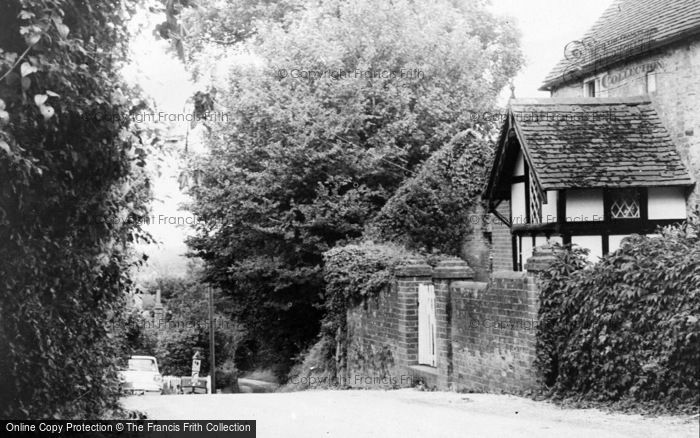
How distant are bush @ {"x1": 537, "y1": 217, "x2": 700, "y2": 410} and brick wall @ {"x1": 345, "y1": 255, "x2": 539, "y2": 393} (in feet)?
1.59

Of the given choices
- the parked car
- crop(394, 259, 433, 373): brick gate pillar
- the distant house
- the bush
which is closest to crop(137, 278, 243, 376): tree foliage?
the parked car

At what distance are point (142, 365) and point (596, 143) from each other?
15.9 metres

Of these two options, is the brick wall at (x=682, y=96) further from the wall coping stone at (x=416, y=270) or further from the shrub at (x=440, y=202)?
the wall coping stone at (x=416, y=270)

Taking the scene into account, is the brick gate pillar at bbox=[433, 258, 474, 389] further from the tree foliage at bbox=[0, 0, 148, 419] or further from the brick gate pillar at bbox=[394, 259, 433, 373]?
the tree foliage at bbox=[0, 0, 148, 419]

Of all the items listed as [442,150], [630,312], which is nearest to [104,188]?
[630,312]

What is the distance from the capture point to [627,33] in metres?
18.3

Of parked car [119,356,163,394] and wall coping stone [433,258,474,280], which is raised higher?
wall coping stone [433,258,474,280]

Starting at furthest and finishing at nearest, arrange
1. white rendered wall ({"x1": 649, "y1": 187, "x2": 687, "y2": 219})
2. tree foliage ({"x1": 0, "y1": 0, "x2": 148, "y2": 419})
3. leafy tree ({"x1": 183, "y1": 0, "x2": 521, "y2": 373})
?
leafy tree ({"x1": 183, "y1": 0, "x2": 521, "y2": 373}), white rendered wall ({"x1": 649, "y1": 187, "x2": 687, "y2": 219}), tree foliage ({"x1": 0, "y1": 0, "x2": 148, "y2": 419})

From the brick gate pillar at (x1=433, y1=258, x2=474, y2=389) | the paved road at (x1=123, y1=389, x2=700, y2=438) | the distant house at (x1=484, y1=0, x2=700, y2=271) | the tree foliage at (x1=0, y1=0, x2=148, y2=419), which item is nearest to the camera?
the tree foliage at (x1=0, y1=0, x2=148, y2=419)

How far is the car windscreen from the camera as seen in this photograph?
79.6 ft

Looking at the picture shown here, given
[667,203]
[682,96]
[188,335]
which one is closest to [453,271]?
[667,203]

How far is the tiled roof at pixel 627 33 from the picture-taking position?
16.1m

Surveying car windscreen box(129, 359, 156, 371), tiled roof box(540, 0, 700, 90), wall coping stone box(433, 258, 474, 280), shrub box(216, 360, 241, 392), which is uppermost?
tiled roof box(540, 0, 700, 90)

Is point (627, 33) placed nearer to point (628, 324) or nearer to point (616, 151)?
point (616, 151)
